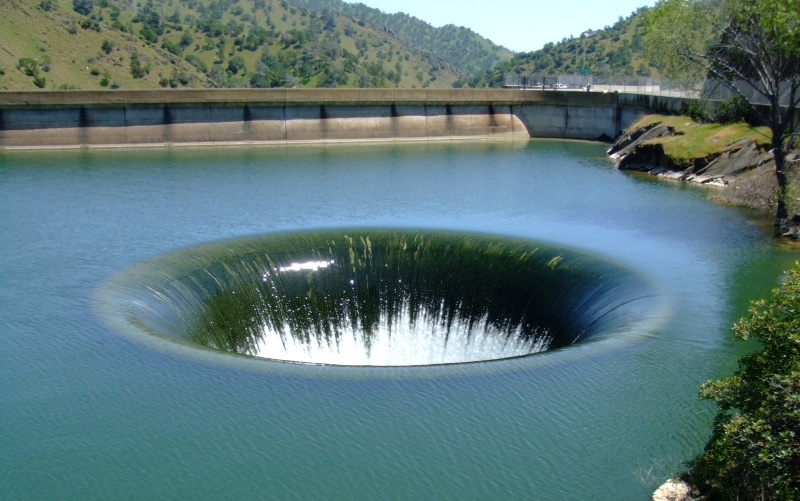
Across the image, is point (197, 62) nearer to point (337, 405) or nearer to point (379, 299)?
point (379, 299)

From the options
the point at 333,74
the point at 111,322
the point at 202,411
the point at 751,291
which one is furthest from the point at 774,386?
the point at 333,74

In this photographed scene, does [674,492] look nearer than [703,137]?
Yes

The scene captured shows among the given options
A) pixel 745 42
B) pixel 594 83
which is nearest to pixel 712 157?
pixel 745 42

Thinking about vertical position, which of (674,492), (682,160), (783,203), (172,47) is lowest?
(674,492)

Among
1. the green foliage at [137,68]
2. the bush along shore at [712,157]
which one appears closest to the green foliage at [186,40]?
the green foliage at [137,68]

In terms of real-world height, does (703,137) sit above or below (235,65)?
below

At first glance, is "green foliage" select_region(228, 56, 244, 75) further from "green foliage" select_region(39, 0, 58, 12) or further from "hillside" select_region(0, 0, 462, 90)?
"green foliage" select_region(39, 0, 58, 12)

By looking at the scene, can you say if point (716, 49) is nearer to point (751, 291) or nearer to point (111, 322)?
point (751, 291)
